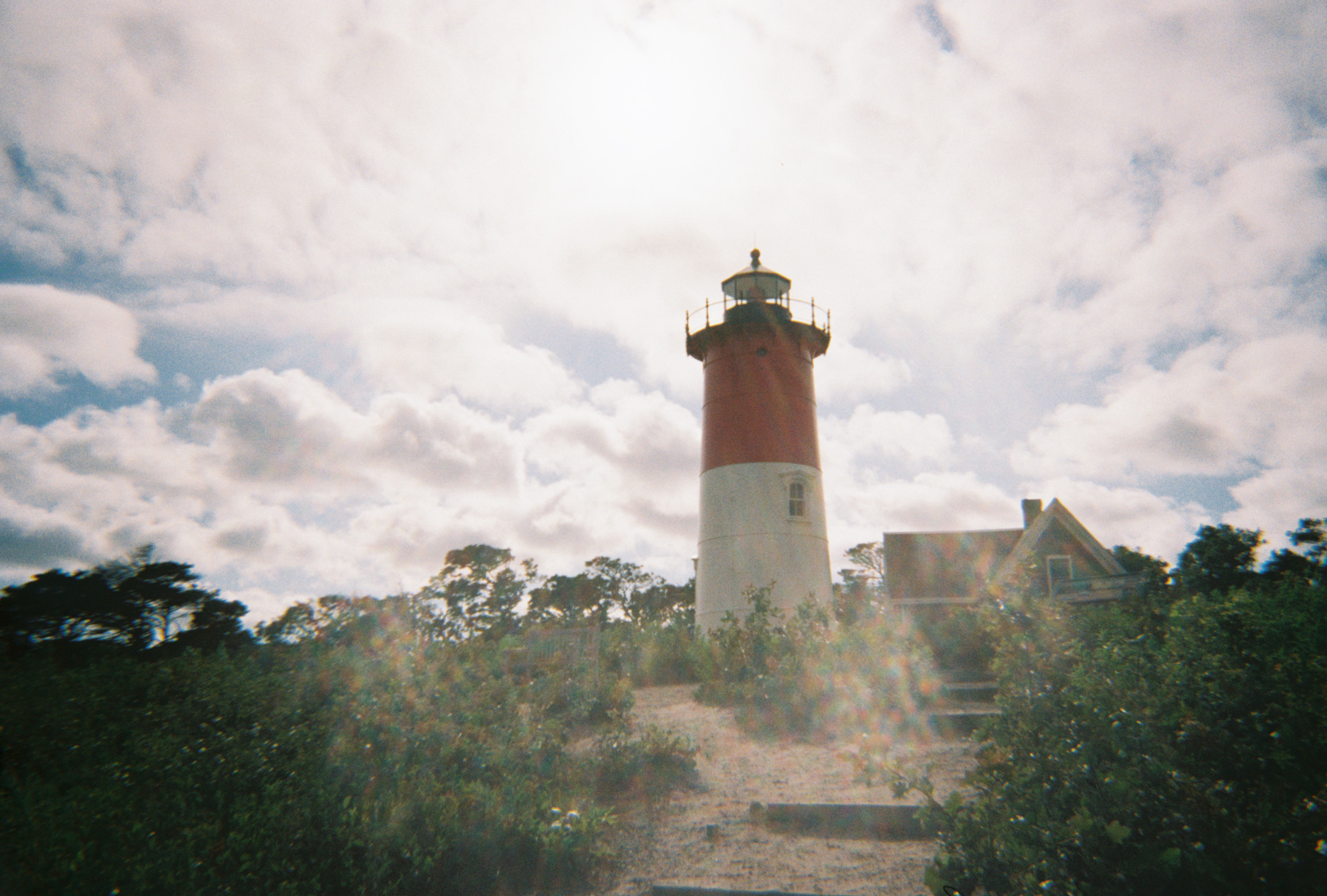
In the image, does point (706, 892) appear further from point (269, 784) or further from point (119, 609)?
point (119, 609)

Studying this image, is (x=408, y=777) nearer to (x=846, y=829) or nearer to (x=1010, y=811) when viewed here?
(x=846, y=829)

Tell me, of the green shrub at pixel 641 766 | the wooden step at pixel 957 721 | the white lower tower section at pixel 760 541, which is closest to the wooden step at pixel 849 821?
the green shrub at pixel 641 766

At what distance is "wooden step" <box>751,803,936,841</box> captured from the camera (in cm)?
712

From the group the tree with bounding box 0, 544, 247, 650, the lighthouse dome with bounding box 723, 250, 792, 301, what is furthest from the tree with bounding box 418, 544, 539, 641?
the lighthouse dome with bounding box 723, 250, 792, 301

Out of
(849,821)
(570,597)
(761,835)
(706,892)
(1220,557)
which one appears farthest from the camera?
(570,597)

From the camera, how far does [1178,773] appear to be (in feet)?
13.6

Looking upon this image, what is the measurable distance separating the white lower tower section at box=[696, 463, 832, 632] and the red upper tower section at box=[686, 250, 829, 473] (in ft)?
1.66

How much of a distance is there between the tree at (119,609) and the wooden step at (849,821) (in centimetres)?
747

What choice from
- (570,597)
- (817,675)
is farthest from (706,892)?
(570,597)

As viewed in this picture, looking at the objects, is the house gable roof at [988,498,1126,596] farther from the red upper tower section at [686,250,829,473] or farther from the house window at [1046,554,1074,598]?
the red upper tower section at [686,250,829,473]

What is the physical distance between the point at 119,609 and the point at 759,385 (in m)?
14.4

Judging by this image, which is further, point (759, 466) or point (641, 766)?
point (759, 466)

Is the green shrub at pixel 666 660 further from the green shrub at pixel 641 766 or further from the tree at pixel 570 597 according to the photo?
the tree at pixel 570 597

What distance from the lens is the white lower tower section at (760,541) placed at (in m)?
17.4
